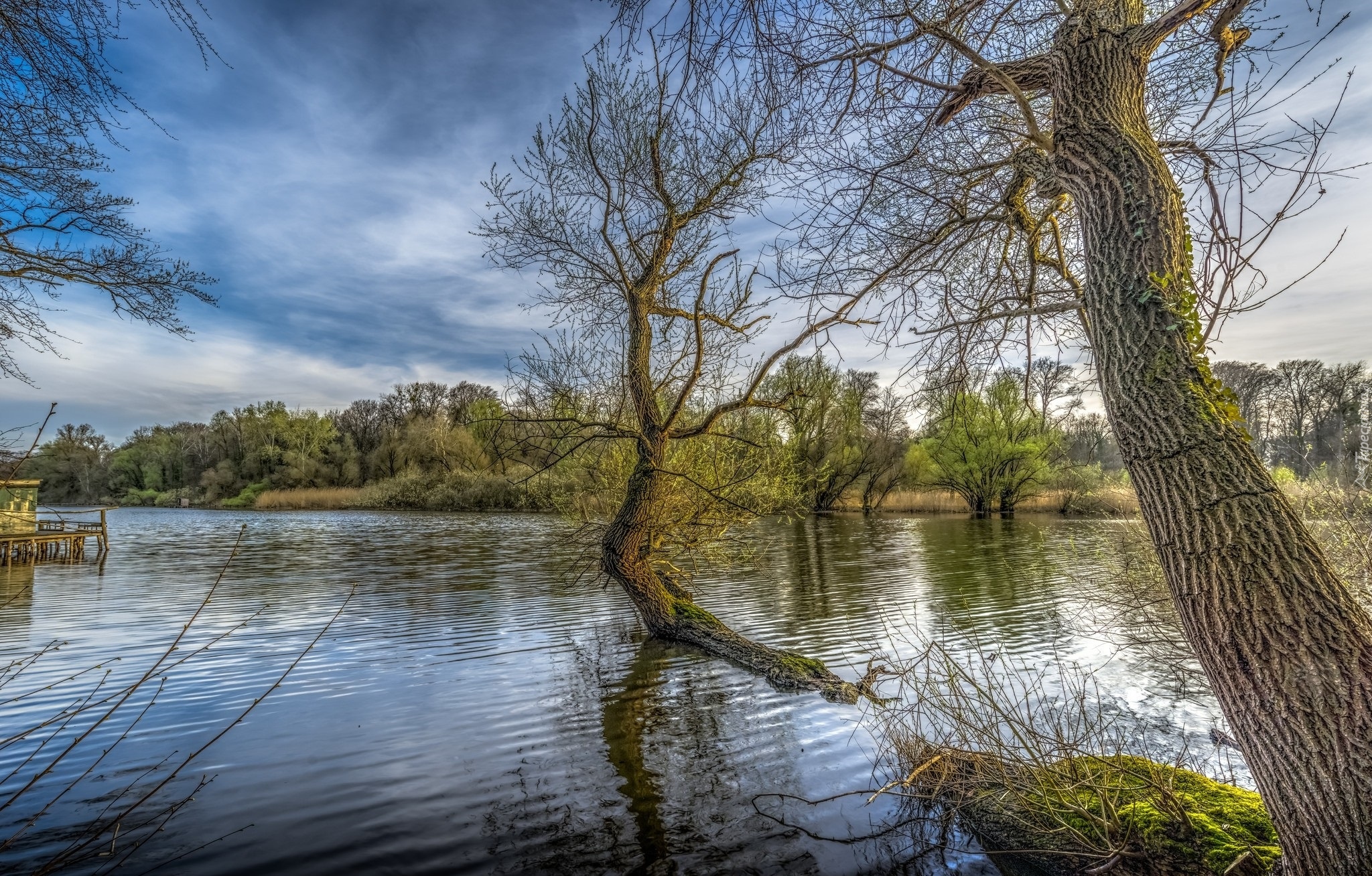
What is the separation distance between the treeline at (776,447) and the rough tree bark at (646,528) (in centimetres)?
74

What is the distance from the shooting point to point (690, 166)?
8.94 meters

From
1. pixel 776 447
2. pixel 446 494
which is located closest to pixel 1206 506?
pixel 776 447

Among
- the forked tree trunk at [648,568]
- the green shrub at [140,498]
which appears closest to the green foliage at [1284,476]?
the forked tree trunk at [648,568]

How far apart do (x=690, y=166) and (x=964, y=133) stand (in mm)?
5286

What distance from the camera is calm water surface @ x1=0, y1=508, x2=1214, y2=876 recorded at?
14.0 ft

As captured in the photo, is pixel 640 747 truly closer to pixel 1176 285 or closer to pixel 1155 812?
pixel 1155 812

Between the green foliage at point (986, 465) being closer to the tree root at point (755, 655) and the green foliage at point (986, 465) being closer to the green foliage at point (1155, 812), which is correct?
the tree root at point (755, 655)

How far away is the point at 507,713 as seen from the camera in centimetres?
670

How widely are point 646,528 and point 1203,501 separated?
25.7 feet

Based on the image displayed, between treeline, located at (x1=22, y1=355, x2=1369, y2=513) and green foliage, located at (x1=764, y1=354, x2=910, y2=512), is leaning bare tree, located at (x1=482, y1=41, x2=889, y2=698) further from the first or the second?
green foliage, located at (x1=764, y1=354, x2=910, y2=512)

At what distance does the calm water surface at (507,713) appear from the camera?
168 inches

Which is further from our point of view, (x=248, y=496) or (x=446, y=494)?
(x=248, y=496)

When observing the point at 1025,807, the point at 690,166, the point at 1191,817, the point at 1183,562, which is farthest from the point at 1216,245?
the point at 690,166

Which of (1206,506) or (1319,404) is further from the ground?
(1319,404)
